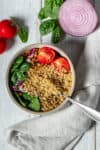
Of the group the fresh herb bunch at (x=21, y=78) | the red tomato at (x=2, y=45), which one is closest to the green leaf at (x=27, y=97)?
the fresh herb bunch at (x=21, y=78)

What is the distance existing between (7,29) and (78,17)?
16 centimetres

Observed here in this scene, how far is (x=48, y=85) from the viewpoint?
3.16 feet

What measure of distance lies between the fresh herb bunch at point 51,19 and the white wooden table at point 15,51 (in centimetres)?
3

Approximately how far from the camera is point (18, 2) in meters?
1.05

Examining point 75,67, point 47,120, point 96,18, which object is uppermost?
point 96,18

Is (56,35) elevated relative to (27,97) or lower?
elevated

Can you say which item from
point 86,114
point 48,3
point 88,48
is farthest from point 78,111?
point 48,3

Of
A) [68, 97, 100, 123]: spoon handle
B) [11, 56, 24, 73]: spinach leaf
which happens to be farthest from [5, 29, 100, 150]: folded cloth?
[11, 56, 24, 73]: spinach leaf

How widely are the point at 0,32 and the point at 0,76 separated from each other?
0.33ft

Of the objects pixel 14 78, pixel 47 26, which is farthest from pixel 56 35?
pixel 14 78

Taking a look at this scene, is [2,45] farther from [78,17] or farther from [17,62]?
[78,17]

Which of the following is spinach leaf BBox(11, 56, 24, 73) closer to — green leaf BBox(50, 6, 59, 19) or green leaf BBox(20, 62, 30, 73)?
green leaf BBox(20, 62, 30, 73)

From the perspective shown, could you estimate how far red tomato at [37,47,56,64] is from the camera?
0.96m

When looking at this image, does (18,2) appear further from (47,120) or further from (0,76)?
(47,120)
